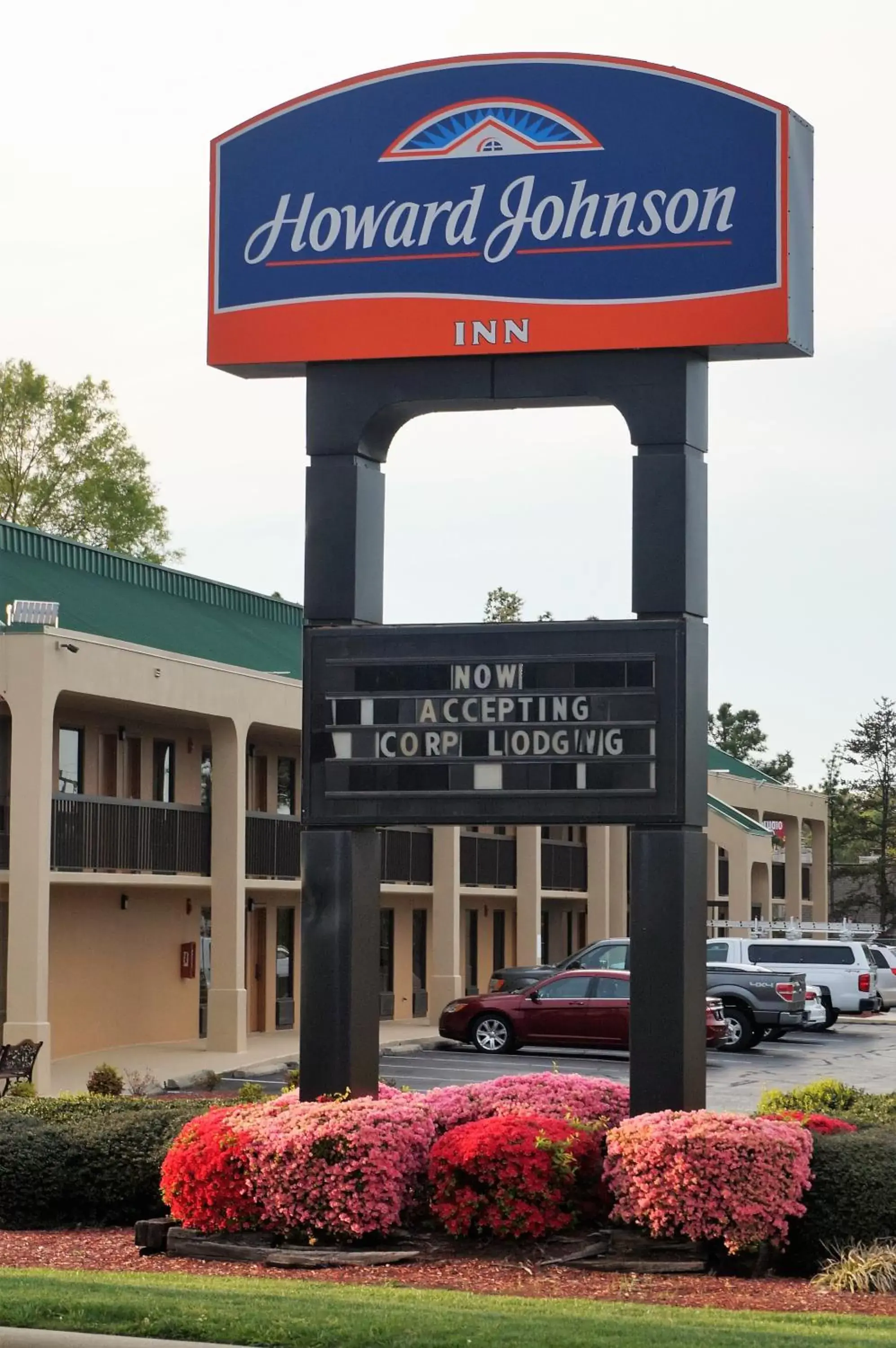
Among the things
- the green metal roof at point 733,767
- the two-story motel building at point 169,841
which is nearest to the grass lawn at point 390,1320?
the two-story motel building at point 169,841

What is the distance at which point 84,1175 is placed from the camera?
14125mm

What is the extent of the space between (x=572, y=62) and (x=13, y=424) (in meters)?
46.3

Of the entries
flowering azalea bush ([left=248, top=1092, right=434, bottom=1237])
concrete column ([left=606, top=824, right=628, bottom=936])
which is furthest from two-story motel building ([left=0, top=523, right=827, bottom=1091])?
flowering azalea bush ([left=248, top=1092, right=434, bottom=1237])

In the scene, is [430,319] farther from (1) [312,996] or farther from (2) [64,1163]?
(2) [64,1163]

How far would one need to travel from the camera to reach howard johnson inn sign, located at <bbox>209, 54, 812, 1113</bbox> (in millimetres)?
13320

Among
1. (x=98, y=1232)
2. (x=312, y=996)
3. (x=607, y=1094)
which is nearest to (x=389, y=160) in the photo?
(x=312, y=996)

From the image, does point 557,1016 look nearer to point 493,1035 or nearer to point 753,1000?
point 493,1035

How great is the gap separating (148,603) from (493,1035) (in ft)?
32.5

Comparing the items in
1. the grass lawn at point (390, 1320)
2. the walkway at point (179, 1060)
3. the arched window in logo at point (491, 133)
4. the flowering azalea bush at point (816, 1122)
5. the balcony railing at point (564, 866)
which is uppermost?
the arched window in logo at point (491, 133)

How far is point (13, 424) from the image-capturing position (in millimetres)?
58156

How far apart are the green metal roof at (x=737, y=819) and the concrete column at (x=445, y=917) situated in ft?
49.3

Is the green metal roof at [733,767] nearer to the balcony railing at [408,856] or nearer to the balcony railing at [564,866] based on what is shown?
the balcony railing at [564,866]

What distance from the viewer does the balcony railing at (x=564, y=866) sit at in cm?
4394

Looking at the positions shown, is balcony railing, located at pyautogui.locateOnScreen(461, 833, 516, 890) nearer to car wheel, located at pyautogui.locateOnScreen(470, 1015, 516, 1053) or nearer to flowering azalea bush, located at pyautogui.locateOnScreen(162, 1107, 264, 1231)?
car wheel, located at pyautogui.locateOnScreen(470, 1015, 516, 1053)
